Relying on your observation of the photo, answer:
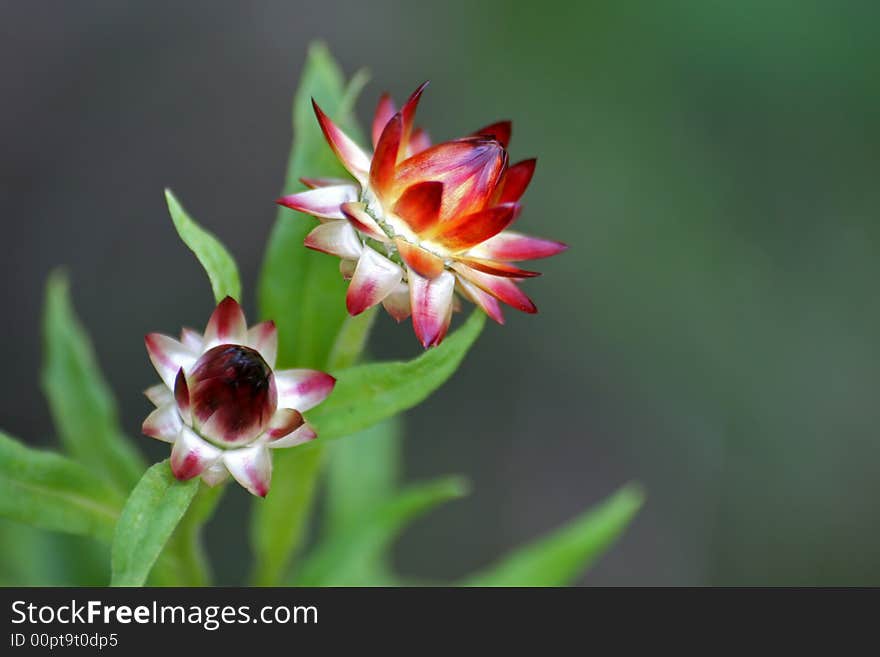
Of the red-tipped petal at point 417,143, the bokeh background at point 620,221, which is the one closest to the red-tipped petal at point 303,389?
the red-tipped petal at point 417,143

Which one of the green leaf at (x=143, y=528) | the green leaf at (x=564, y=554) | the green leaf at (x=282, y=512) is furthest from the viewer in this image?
the green leaf at (x=564, y=554)

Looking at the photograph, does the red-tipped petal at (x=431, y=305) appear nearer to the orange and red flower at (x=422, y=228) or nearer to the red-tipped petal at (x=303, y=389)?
the orange and red flower at (x=422, y=228)

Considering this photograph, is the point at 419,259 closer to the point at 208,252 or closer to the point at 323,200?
the point at 323,200

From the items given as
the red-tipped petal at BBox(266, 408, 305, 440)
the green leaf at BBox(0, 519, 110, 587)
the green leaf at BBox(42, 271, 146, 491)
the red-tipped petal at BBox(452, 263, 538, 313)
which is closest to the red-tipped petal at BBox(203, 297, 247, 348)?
the red-tipped petal at BBox(266, 408, 305, 440)

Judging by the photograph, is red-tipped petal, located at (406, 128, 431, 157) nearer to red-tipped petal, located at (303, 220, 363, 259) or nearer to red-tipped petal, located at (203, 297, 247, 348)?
red-tipped petal, located at (303, 220, 363, 259)

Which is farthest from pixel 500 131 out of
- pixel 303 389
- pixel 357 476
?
pixel 357 476

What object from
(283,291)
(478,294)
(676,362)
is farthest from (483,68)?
A: (478,294)
